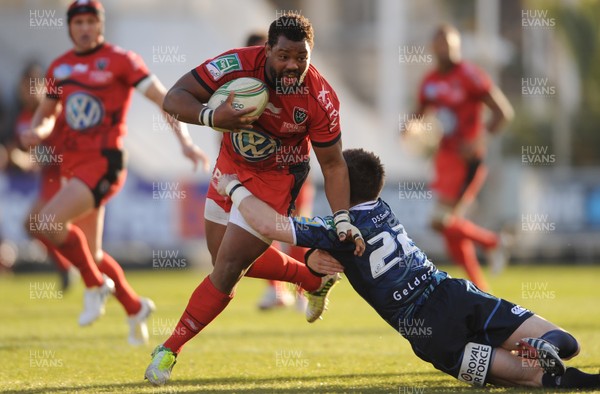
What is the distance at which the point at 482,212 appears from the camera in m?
22.2

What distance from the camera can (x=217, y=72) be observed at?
621cm

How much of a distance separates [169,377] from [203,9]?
801 inches

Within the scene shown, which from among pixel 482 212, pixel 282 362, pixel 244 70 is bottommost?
pixel 482 212

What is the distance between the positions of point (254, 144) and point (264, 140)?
7cm

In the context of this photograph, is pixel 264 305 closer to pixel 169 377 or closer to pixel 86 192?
pixel 86 192

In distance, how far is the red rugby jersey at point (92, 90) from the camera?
Answer: 28.8ft

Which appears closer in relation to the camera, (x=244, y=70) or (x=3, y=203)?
(x=244, y=70)

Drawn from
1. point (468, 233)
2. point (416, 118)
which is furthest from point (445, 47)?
point (468, 233)

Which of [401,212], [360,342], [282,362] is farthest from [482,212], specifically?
[282,362]

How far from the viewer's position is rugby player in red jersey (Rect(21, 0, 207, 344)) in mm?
8664

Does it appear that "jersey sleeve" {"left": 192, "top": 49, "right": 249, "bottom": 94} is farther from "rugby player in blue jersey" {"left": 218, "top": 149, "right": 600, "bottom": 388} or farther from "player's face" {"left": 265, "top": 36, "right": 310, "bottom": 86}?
"rugby player in blue jersey" {"left": 218, "top": 149, "right": 600, "bottom": 388}

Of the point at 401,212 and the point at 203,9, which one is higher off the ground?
the point at 203,9

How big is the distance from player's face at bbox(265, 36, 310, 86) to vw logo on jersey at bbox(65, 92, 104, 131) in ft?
10.3

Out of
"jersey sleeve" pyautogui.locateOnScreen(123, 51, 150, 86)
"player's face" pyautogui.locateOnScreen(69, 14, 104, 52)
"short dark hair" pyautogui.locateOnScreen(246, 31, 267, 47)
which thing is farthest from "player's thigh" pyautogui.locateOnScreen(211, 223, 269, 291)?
"short dark hair" pyautogui.locateOnScreen(246, 31, 267, 47)
